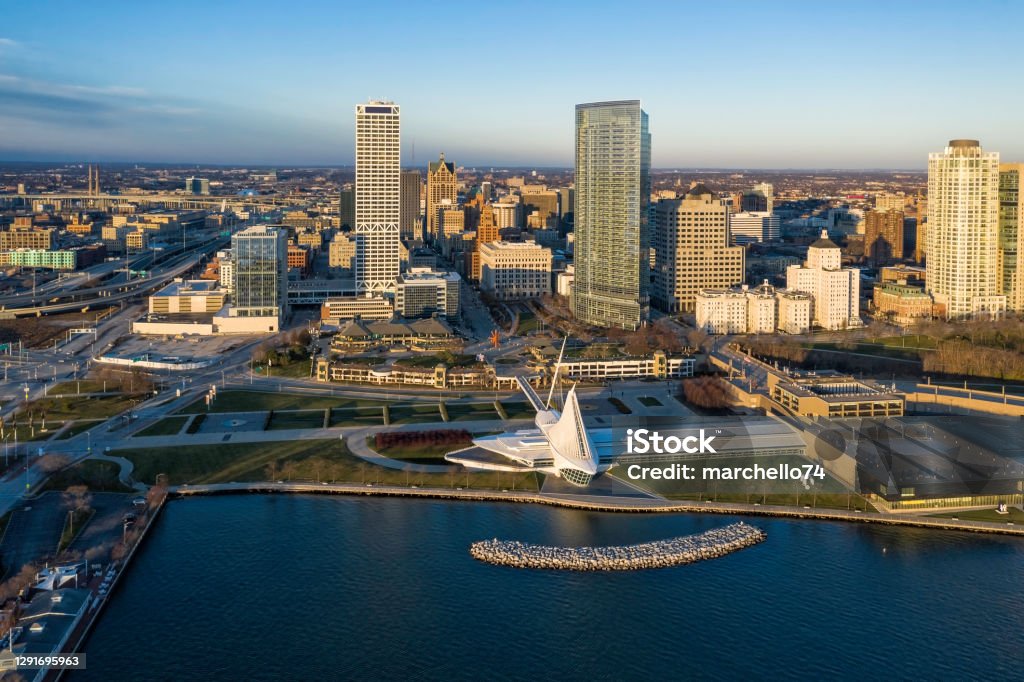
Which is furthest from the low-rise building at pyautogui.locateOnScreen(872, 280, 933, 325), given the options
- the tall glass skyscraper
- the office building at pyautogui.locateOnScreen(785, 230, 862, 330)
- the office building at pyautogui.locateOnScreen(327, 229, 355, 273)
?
the office building at pyautogui.locateOnScreen(327, 229, 355, 273)

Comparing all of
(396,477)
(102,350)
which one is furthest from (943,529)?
(102,350)

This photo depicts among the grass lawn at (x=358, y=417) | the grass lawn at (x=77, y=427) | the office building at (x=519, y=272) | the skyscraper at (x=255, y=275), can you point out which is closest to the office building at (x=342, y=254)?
the office building at (x=519, y=272)

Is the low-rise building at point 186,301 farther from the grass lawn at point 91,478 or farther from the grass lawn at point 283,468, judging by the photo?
the grass lawn at point 91,478

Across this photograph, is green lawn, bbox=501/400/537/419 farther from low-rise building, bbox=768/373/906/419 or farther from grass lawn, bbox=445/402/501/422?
low-rise building, bbox=768/373/906/419

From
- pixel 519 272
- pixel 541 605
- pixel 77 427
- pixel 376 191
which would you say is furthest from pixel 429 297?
pixel 541 605

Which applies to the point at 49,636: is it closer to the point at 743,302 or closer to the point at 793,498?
the point at 793,498

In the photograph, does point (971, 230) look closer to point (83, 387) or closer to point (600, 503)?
point (600, 503)
